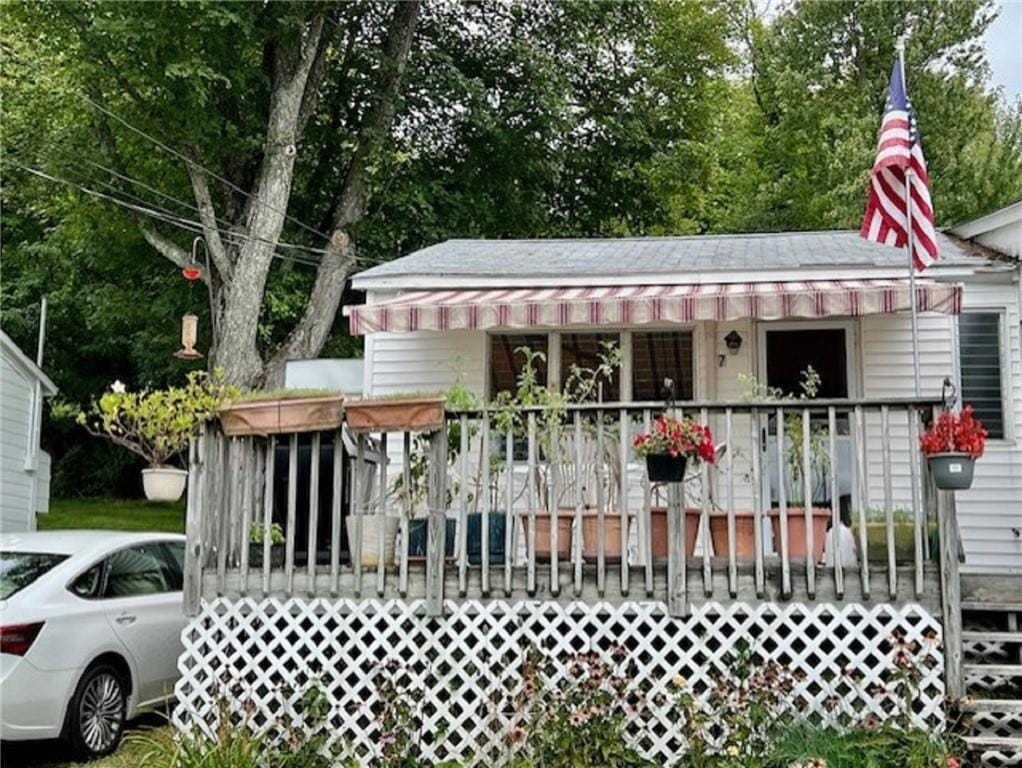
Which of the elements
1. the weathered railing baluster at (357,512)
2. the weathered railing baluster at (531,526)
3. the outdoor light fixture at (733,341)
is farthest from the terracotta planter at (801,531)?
the outdoor light fixture at (733,341)

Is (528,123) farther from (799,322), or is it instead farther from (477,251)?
(799,322)

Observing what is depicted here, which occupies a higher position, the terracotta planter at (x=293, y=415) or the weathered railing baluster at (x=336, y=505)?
the terracotta planter at (x=293, y=415)

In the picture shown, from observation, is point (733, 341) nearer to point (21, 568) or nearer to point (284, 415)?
point (284, 415)

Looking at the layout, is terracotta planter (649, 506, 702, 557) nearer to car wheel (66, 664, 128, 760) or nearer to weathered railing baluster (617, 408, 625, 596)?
weathered railing baluster (617, 408, 625, 596)

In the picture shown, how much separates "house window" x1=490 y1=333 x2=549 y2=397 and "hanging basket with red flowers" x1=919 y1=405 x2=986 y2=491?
4.76 metres

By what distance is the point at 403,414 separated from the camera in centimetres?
575

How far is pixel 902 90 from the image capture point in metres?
7.44

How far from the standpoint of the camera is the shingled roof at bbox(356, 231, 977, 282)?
28.9 feet

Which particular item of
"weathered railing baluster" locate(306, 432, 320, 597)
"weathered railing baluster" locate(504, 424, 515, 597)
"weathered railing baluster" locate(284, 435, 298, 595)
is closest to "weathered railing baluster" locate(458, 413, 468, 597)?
"weathered railing baluster" locate(504, 424, 515, 597)

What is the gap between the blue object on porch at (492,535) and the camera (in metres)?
5.91

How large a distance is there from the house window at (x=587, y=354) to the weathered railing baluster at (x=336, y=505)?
12.1 feet

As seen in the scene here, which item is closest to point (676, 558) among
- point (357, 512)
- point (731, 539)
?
point (731, 539)

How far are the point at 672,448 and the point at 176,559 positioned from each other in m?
4.68

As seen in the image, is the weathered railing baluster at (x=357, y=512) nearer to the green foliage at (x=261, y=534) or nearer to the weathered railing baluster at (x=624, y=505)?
the green foliage at (x=261, y=534)
